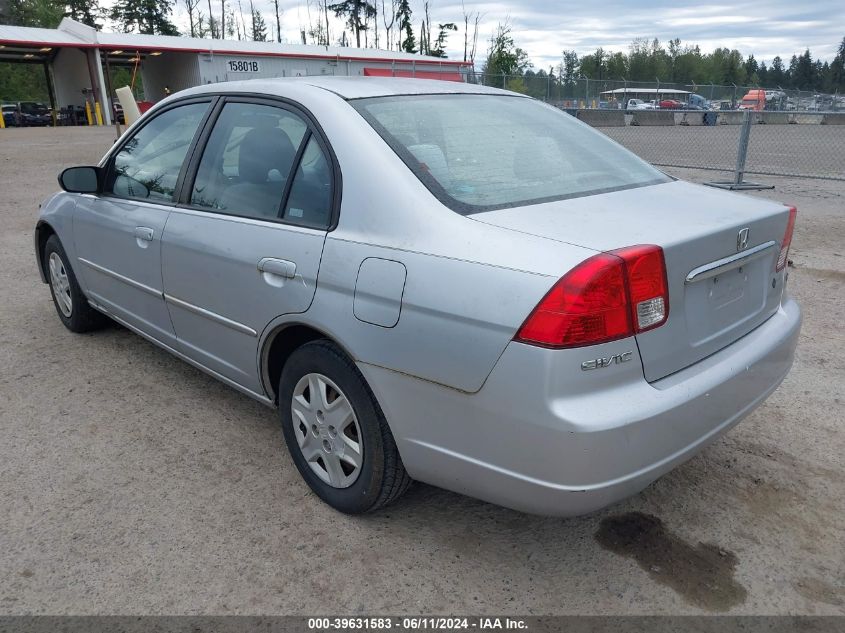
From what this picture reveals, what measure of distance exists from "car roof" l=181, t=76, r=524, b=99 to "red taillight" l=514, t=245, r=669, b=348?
1.37 metres

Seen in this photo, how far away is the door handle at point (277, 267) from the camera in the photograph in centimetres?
258

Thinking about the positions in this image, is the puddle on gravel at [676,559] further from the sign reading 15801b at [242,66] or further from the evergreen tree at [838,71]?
the evergreen tree at [838,71]

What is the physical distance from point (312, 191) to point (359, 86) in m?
0.62

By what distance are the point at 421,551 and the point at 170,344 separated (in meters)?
1.88

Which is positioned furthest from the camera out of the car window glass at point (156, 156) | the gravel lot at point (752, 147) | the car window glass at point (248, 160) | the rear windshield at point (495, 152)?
the gravel lot at point (752, 147)

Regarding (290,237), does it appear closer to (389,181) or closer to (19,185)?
(389,181)

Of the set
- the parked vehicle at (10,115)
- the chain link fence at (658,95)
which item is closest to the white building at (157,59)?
the parked vehicle at (10,115)

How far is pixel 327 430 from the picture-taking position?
2631mm

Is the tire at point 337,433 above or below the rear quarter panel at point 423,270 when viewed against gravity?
below

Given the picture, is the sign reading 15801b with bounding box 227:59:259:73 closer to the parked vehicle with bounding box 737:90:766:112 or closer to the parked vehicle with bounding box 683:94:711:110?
the parked vehicle with bounding box 683:94:711:110

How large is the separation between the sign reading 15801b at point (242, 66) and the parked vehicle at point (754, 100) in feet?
83.5

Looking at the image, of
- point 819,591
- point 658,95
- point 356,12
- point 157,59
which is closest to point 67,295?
point 819,591

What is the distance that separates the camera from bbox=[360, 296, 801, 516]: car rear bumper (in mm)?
1904

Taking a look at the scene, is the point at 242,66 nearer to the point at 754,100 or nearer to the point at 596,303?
the point at 754,100
